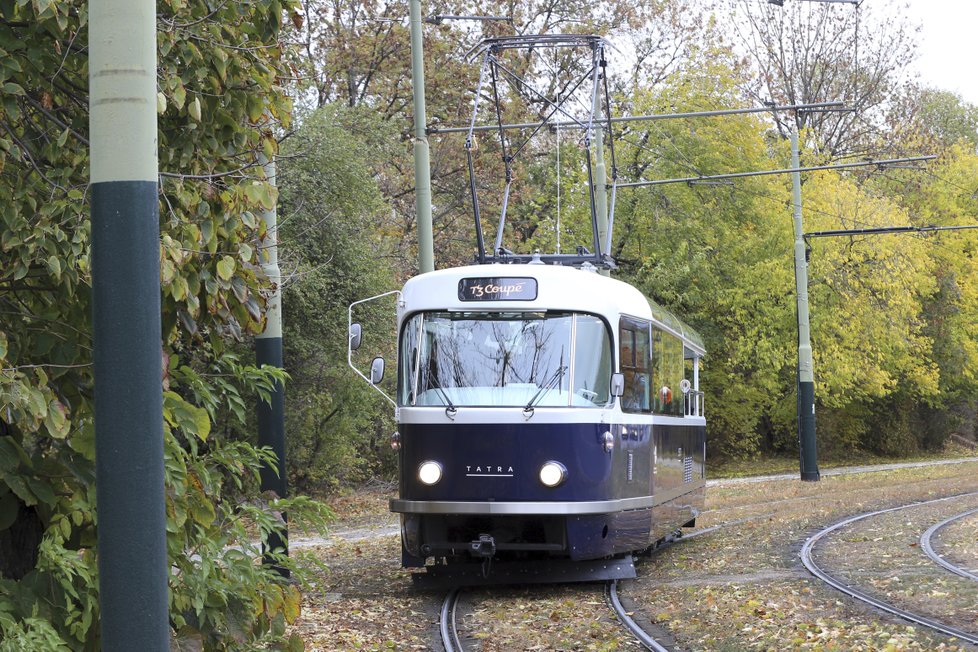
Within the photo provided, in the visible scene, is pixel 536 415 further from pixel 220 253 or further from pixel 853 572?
pixel 220 253

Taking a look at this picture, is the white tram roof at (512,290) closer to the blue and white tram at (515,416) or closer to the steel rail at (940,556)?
the blue and white tram at (515,416)

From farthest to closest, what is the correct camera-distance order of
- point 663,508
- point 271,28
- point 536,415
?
1. point 663,508
2. point 536,415
3. point 271,28

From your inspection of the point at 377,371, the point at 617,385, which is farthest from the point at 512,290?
the point at 377,371

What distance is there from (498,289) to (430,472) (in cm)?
190

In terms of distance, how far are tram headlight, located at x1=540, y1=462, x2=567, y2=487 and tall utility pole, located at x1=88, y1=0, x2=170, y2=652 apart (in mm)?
8729

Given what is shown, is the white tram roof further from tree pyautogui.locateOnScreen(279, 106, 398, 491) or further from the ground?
tree pyautogui.locateOnScreen(279, 106, 398, 491)

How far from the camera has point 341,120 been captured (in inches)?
1101

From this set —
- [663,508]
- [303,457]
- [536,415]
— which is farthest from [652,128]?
[536,415]

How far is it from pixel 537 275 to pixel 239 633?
7.77m

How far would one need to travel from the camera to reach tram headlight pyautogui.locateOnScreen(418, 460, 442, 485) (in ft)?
42.3

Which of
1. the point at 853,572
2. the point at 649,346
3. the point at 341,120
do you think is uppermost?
the point at 341,120

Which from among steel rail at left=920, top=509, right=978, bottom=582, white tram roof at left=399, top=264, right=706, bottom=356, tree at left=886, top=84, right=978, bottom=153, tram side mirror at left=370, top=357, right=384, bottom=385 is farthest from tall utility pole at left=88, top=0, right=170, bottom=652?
tree at left=886, top=84, right=978, bottom=153

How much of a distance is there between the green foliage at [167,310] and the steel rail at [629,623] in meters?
4.37

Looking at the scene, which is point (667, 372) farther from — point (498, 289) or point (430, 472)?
point (430, 472)
